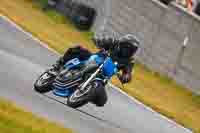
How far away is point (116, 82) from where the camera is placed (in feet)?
68.4

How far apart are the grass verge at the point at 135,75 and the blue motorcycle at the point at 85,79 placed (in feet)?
15.0

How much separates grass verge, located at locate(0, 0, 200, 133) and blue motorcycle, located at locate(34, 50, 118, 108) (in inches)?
181

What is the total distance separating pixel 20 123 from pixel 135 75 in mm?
13673

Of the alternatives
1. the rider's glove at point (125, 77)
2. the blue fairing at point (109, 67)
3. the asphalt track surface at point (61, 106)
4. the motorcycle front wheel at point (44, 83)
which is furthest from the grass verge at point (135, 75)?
the motorcycle front wheel at point (44, 83)

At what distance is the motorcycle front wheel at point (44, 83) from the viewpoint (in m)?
14.3

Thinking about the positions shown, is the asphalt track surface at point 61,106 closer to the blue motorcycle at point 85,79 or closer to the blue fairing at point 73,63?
the blue motorcycle at point 85,79

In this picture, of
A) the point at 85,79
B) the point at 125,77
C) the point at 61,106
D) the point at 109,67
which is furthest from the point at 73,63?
the point at 125,77

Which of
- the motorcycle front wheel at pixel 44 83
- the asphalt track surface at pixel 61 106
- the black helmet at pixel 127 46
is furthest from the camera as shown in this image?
the motorcycle front wheel at pixel 44 83

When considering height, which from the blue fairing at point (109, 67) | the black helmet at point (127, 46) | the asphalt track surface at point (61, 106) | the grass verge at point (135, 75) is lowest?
the grass verge at point (135, 75)

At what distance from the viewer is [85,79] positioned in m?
13.7

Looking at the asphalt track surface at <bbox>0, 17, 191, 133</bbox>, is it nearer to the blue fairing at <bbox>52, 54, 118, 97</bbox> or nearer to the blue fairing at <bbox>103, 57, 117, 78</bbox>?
the blue fairing at <bbox>52, 54, 118, 97</bbox>

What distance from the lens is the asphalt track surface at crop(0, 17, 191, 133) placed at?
13.3m

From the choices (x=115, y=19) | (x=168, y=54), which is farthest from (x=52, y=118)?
(x=115, y=19)

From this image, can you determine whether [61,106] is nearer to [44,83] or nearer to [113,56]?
[44,83]
